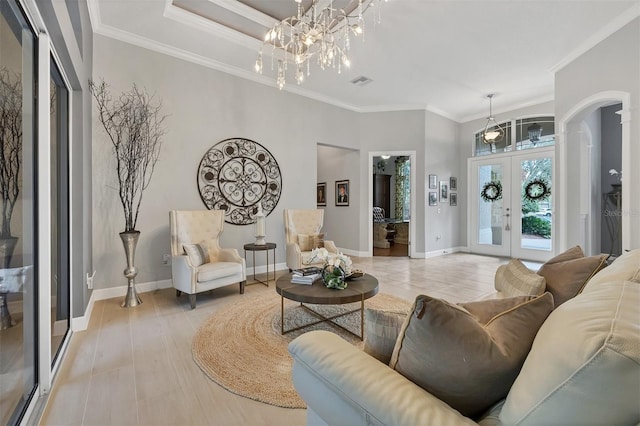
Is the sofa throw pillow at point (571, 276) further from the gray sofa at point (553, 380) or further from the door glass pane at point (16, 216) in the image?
the door glass pane at point (16, 216)

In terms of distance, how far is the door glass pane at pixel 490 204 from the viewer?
6578 mm

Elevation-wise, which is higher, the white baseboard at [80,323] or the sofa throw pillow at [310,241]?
the sofa throw pillow at [310,241]

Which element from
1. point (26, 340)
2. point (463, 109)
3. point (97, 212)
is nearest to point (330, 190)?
point (463, 109)

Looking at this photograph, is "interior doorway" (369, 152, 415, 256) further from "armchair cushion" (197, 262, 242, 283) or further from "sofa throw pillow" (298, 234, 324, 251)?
"armchair cushion" (197, 262, 242, 283)

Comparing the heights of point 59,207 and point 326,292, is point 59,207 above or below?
above

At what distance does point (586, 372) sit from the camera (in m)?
0.54

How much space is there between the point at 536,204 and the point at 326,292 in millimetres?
5744

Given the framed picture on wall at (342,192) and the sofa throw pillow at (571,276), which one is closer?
the sofa throw pillow at (571,276)

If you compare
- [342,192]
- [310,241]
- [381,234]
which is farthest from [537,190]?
[310,241]

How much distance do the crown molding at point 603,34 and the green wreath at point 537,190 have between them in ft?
7.66

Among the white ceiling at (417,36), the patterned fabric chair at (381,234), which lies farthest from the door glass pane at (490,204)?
the patterned fabric chair at (381,234)

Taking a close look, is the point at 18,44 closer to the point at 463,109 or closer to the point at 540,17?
the point at 540,17

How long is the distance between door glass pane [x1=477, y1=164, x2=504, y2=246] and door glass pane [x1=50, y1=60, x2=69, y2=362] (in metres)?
7.31

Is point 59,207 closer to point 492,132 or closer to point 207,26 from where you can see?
point 207,26
